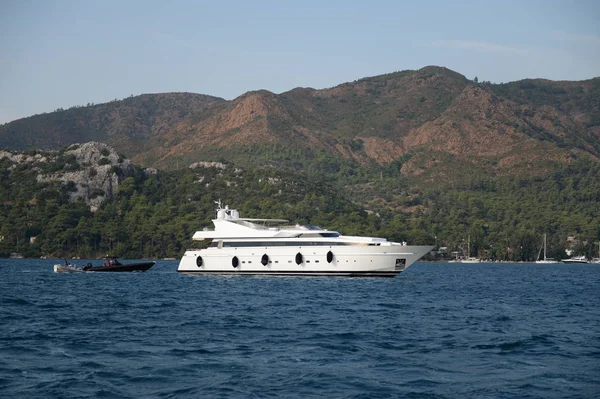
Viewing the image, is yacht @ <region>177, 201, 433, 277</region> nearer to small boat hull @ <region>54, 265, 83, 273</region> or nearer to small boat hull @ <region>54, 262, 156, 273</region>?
small boat hull @ <region>54, 262, 156, 273</region>

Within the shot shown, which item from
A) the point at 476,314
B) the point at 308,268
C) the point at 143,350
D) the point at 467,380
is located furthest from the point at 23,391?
the point at 308,268

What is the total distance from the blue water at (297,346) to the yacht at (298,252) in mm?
19056

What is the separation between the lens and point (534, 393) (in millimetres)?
23766

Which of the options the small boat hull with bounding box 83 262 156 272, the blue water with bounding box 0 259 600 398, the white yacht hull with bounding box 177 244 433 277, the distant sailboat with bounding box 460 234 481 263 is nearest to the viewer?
the blue water with bounding box 0 259 600 398

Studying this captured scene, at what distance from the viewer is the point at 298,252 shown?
7869 centimetres

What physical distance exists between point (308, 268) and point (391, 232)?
109 meters

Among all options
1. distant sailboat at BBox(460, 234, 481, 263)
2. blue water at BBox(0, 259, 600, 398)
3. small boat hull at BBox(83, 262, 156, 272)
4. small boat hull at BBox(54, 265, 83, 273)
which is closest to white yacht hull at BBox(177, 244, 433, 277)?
small boat hull at BBox(83, 262, 156, 272)

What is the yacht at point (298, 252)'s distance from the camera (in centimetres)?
7644

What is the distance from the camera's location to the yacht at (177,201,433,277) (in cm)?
7644

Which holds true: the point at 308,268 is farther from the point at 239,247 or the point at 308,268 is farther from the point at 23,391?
the point at 23,391

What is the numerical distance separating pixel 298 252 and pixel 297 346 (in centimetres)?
4674

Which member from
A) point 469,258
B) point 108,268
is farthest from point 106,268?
point 469,258

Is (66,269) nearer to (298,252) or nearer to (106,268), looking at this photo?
(106,268)

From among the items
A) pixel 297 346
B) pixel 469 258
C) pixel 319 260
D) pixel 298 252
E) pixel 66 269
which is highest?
pixel 298 252
